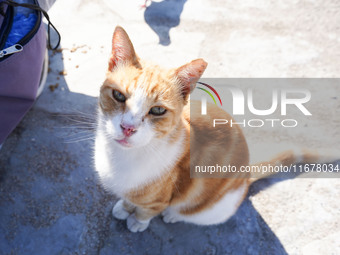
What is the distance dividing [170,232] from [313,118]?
1531 millimetres

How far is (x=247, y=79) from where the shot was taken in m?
2.67

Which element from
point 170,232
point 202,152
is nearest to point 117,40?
point 202,152

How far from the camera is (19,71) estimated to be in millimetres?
1708

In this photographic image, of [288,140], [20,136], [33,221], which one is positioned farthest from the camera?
[288,140]

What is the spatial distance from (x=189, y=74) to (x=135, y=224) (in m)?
1.07

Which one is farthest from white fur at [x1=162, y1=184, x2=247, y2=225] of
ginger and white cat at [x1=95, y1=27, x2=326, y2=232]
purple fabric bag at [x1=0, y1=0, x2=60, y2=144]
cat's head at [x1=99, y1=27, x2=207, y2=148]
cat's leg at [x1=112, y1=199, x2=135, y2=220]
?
purple fabric bag at [x1=0, y1=0, x2=60, y2=144]

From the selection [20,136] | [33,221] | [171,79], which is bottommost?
[33,221]

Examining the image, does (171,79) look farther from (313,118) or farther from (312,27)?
(312,27)

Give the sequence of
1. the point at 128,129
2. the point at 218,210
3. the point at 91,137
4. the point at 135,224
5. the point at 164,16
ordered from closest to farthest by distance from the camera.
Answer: the point at 128,129
the point at 218,210
the point at 135,224
the point at 91,137
the point at 164,16

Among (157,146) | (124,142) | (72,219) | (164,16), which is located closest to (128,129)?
(124,142)

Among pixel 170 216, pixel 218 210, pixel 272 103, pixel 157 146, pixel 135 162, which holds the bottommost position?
pixel 170 216

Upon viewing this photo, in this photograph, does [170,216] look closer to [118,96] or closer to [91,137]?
[91,137]

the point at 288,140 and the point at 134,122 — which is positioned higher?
the point at 134,122

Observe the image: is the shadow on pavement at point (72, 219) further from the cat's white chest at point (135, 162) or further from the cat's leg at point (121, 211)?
the cat's white chest at point (135, 162)
